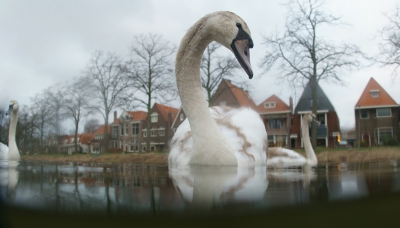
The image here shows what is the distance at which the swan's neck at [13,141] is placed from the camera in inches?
46.9

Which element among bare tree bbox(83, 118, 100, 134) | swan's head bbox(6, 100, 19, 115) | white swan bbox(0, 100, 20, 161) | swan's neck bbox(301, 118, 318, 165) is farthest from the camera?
swan's neck bbox(301, 118, 318, 165)

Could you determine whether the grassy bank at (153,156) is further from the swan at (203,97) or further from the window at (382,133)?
the swan at (203,97)

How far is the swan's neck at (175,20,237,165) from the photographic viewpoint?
5.13 feet

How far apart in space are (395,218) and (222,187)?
20.8 inches

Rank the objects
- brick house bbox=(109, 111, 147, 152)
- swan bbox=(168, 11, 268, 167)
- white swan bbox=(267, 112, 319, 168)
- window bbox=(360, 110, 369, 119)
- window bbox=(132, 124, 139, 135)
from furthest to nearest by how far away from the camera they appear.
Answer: white swan bbox=(267, 112, 319, 168), window bbox=(360, 110, 369, 119), window bbox=(132, 124, 139, 135), brick house bbox=(109, 111, 147, 152), swan bbox=(168, 11, 268, 167)

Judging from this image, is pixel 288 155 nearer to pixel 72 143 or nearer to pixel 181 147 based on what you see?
pixel 181 147

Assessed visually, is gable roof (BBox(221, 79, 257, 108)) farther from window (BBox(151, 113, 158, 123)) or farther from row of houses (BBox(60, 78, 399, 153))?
window (BBox(151, 113, 158, 123))


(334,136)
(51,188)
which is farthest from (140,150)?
(334,136)

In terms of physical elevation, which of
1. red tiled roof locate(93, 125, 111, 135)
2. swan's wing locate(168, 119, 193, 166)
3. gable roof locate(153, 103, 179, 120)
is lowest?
swan's wing locate(168, 119, 193, 166)

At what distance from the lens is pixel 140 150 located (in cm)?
199

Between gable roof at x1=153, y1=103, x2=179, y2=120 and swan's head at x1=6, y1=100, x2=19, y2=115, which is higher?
gable roof at x1=153, y1=103, x2=179, y2=120

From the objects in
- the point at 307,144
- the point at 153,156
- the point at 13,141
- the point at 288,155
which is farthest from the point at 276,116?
the point at 307,144

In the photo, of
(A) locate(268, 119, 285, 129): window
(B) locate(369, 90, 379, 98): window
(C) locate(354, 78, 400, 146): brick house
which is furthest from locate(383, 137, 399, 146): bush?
(A) locate(268, 119, 285, 129): window

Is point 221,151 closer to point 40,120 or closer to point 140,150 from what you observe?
point 140,150
